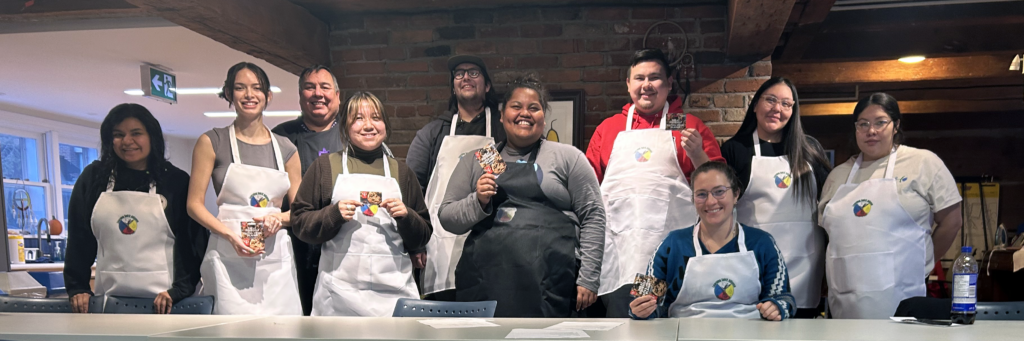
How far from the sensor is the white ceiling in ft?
21.0

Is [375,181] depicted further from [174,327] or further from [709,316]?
[709,316]

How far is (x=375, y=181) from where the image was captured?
340cm

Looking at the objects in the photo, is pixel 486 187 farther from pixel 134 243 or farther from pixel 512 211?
pixel 134 243

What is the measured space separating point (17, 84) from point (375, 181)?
24.6 ft

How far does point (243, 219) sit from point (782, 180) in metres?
2.55

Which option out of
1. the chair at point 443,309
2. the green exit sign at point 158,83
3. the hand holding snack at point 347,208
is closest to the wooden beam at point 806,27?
the chair at point 443,309

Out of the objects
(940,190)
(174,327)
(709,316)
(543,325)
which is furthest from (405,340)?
(940,190)

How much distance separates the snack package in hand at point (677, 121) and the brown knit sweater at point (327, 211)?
1257mm

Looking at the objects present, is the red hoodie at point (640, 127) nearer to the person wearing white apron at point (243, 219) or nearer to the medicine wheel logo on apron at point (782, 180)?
the medicine wheel logo on apron at point (782, 180)

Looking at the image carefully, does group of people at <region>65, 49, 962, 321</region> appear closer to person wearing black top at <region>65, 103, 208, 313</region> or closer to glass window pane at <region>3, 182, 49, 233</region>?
person wearing black top at <region>65, 103, 208, 313</region>

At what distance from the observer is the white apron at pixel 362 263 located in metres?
3.33

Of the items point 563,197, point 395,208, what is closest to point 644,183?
point 563,197

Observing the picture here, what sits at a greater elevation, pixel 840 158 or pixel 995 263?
pixel 840 158

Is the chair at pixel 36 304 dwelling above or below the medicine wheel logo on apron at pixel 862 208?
Result: below
